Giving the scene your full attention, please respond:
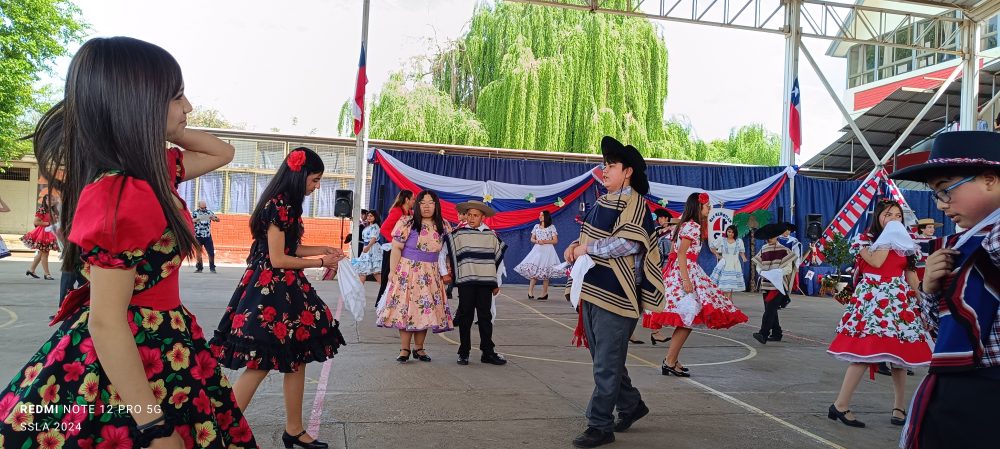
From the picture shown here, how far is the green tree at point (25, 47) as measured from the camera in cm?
2269

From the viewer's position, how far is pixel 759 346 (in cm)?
972

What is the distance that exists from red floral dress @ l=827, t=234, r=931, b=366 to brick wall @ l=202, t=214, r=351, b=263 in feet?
60.6

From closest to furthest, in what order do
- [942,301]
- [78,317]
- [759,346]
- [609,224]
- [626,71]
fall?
[78,317] → [942,301] → [609,224] → [759,346] → [626,71]

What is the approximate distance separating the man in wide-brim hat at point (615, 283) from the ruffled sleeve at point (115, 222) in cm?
351

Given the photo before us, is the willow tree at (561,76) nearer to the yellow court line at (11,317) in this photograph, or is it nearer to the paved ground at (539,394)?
the paved ground at (539,394)

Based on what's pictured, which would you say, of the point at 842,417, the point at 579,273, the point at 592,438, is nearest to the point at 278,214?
the point at 579,273

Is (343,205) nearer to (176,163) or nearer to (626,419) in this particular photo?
(626,419)

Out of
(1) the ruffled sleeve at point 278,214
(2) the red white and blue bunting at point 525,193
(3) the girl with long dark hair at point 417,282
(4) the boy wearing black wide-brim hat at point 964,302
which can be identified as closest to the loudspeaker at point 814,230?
(2) the red white and blue bunting at point 525,193

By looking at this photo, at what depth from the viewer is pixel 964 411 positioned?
2.13 metres

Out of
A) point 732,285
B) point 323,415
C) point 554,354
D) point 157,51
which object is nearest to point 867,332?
point 554,354

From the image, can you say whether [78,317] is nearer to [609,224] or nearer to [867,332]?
[609,224]

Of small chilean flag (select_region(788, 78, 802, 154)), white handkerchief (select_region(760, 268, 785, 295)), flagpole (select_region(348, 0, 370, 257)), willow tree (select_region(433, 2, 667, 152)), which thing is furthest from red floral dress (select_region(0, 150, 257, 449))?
willow tree (select_region(433, 2, 667, 152))

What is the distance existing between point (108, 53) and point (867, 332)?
5.51 m

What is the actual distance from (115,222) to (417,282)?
5984 millimetres
